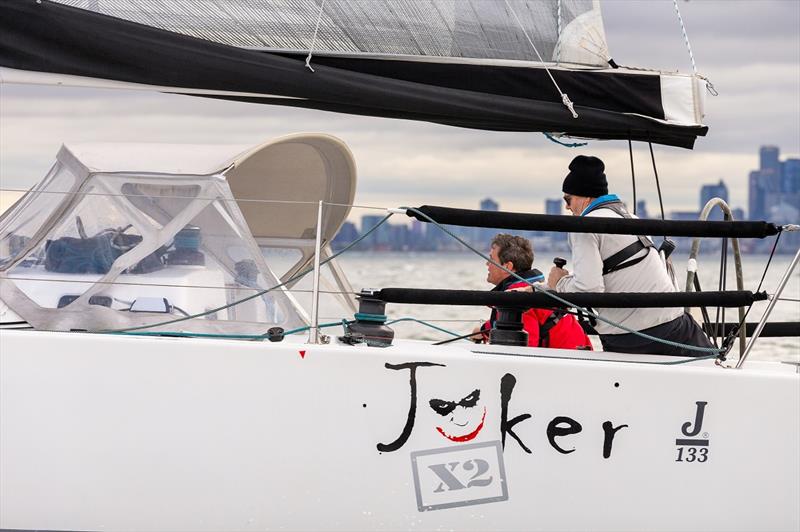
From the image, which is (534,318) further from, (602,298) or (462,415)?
(462,415)

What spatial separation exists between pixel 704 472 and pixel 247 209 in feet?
7.89

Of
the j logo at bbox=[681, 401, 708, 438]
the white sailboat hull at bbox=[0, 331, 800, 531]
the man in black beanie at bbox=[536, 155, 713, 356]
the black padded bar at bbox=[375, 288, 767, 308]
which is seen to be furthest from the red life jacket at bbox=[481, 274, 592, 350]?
the j logo at bbox=[681, 401, 708, 438]

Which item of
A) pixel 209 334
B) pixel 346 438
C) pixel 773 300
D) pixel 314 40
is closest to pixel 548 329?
pixel 773 300

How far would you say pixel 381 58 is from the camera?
4.57m

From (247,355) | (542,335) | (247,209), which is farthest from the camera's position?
(247,209)

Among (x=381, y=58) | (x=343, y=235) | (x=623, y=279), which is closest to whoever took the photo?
(x=623, y=279)

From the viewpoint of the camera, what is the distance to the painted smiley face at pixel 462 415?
12.4 feet

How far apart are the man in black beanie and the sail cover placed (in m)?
0.46

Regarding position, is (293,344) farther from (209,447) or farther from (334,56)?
(334,56)

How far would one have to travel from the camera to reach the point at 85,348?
377 cm

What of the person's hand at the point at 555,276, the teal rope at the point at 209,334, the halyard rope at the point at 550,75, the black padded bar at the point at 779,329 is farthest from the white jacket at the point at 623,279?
the teal rope at the point at 209,334

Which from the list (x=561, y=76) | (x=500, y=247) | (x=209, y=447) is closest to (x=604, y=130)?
(x=561, y=76)

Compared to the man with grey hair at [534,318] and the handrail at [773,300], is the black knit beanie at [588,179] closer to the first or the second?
the man with grey hair at [534,318]

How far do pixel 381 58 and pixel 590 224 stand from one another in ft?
3.95
